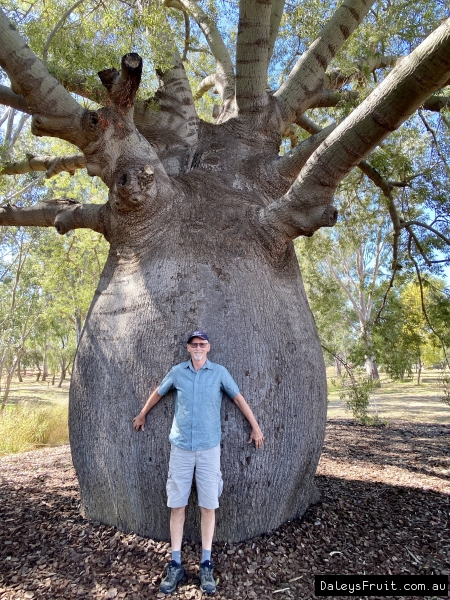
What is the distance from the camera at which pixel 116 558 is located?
2.39m

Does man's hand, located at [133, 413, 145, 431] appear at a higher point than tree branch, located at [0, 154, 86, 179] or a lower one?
lower

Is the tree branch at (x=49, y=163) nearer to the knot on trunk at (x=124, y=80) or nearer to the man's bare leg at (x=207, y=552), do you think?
the knot on trunk at (x=124, y=80)

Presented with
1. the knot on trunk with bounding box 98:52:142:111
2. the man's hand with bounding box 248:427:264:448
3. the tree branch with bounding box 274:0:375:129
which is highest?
the tree branch with bounding box 274:0:375:129

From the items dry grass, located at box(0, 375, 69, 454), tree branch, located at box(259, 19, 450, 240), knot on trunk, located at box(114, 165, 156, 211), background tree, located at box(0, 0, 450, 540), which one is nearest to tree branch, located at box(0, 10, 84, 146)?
background tree, located at box(0, 0, 450, 540)

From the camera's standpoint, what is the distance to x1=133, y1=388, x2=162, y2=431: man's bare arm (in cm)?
255

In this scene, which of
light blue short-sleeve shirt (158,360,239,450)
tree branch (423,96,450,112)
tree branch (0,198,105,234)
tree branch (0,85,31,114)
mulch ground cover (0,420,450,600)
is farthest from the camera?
tree branch (423,96,450,112)

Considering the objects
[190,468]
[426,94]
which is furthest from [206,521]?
[426,94]

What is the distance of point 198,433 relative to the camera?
2.39 meters

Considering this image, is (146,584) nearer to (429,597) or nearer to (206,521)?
(206,521)

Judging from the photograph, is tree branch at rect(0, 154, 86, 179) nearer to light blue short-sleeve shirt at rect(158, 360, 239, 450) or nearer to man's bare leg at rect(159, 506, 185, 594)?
light blue short-sleeve shirt at rect(158, 360, 239, 450)

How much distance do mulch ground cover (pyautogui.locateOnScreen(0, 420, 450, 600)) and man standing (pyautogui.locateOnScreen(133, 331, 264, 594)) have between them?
194 mm

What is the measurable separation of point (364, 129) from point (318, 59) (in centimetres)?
196

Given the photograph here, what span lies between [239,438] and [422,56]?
2106mm

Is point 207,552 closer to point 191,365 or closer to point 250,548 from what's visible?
point 250,548
